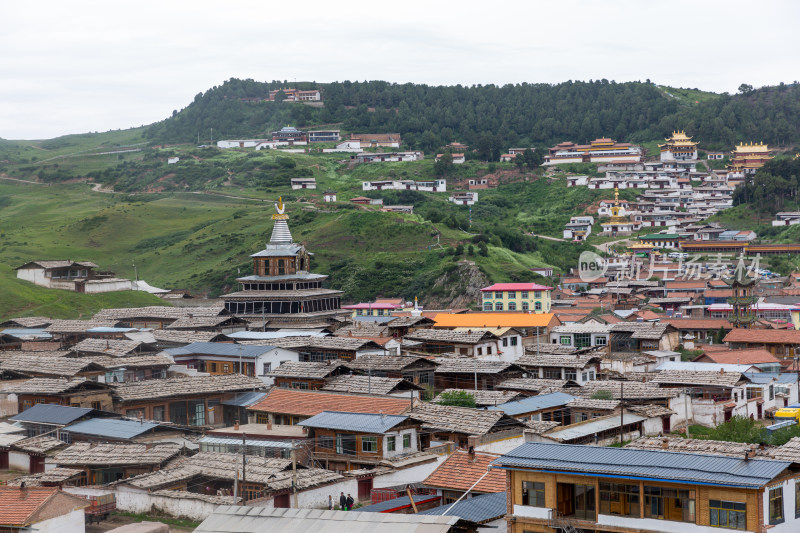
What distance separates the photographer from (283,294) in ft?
197

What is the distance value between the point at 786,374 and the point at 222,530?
3664 cm

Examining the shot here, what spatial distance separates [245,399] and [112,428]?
6.01 meters

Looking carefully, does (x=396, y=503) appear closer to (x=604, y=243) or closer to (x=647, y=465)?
(x=647, y=465)

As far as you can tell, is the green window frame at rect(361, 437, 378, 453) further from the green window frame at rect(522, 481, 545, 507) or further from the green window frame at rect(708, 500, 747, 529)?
the green window frame at rect(708, 500, 747, 529)

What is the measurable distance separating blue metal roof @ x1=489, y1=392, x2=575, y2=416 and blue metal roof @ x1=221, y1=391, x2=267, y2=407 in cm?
884

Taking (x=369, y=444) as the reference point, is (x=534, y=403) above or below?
below

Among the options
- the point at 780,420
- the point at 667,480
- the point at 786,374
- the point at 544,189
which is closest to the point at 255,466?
the point at 667,480

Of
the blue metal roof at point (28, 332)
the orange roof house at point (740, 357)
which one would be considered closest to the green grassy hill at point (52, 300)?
the blue metal roof at point (28, 332)

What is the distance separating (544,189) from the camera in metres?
135

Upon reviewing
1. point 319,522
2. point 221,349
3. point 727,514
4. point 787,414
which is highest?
point 727,514

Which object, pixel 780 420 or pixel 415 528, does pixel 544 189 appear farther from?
pixel 415 528

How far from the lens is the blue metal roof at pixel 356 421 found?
3091cm

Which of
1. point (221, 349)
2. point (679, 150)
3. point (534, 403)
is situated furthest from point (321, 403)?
point (679, 150)

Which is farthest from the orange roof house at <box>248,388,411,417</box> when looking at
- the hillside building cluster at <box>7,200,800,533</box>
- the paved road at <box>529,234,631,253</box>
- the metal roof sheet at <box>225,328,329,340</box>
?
the paved road at <box>529,234,631,253</box>
